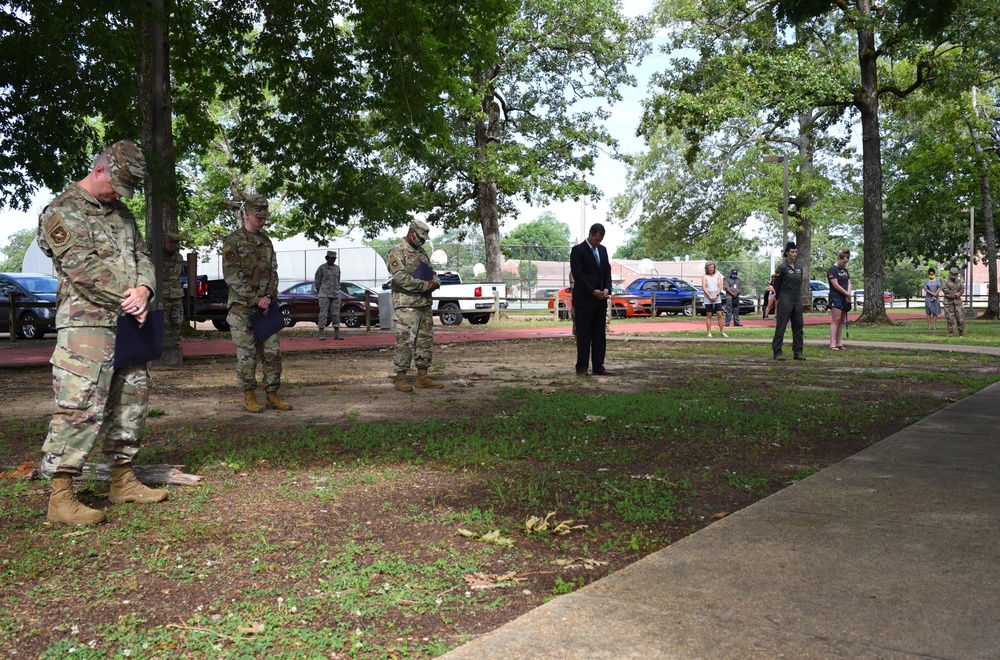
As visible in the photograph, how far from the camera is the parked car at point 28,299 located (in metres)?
22.3

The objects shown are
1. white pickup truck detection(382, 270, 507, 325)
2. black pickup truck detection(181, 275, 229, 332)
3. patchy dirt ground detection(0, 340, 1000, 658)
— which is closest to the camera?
patchy dirt ground detection(0, 340, 1000, 658)

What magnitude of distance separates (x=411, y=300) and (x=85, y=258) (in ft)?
18.4

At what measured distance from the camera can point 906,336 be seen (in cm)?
2141

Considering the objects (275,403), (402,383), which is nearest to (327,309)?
(402,383)

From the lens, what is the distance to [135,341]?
15.7ft

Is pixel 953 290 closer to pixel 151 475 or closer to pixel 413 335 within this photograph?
pixel 413 335

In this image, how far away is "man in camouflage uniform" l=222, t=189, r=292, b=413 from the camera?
8.27m

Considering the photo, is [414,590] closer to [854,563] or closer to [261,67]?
[854,563]

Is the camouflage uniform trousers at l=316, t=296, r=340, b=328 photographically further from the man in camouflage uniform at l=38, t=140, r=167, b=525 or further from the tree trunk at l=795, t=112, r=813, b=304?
the tree trunk at l=795, t=112, r=813, b=304

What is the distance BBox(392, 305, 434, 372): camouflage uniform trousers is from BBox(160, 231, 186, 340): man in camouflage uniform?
4588 mm

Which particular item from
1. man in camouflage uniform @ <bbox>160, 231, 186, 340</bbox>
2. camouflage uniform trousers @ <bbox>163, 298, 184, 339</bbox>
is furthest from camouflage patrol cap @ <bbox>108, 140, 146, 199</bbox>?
camouflage uniform trousers @ <bbox>163, 298, 184, 339</bbox>

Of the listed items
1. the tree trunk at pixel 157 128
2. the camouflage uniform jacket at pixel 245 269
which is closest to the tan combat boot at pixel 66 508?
the camouflage uniform jacket at pixel 245 269

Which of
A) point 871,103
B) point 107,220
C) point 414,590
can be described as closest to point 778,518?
point 414,590

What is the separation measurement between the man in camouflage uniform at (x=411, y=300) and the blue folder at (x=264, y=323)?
6.00 ft
